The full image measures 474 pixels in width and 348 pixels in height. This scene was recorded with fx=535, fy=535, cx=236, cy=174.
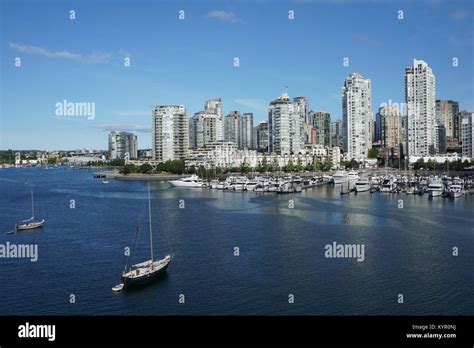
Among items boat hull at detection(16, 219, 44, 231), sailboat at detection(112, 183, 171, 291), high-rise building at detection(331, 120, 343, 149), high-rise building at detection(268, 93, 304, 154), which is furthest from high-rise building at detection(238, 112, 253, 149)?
sailboat at detection(112, 183, 171, 291)

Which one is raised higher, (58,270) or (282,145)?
Result: (282,145)

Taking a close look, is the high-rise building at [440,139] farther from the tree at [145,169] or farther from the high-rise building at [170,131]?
the tree at [145,169]

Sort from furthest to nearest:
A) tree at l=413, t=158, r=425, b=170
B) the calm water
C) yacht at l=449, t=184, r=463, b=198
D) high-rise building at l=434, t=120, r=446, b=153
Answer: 1. high-rise building at l=434, t=120, r=446, b=153
2. tree at l=413, t=158, r=425, b=170
3. yacht at l=449, t=184, r=463, b=198
4. the calm water

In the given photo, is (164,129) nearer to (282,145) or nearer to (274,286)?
(282,145)

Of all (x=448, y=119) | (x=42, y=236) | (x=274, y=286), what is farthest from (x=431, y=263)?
(x=448, y=119)

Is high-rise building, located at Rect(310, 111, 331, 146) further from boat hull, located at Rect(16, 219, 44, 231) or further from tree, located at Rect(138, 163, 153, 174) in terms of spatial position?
boat hull, located at Rect(16, 219, 44, 231)
